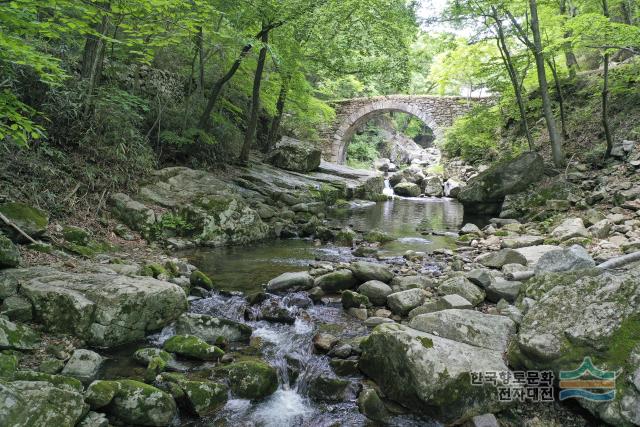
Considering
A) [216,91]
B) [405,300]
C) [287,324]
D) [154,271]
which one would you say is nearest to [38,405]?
[287,324]

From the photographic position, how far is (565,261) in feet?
14.1

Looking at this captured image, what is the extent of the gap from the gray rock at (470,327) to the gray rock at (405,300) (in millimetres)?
579

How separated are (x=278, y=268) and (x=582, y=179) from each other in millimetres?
7932

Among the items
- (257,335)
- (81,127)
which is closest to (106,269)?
(257,335)

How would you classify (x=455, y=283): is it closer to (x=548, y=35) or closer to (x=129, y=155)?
(x=129, y=155)

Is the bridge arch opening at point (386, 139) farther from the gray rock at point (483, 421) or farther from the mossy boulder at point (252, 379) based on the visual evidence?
the gray rock at point (483, 421)

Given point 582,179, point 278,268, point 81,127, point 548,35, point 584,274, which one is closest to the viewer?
point 584,274

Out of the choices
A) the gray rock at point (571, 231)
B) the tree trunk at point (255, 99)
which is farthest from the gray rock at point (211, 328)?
the tree trunk at point (255, 99)

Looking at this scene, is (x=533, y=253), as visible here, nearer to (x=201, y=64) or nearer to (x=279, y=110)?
(x=201, y=64)

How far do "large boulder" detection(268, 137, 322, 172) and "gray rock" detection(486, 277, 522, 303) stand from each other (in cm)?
1118

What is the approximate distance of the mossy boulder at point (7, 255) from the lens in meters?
3.80

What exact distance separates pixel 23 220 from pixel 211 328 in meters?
2.74

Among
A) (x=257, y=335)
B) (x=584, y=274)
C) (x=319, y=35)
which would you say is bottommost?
(x=257, y=335)

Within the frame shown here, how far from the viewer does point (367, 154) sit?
104ft
